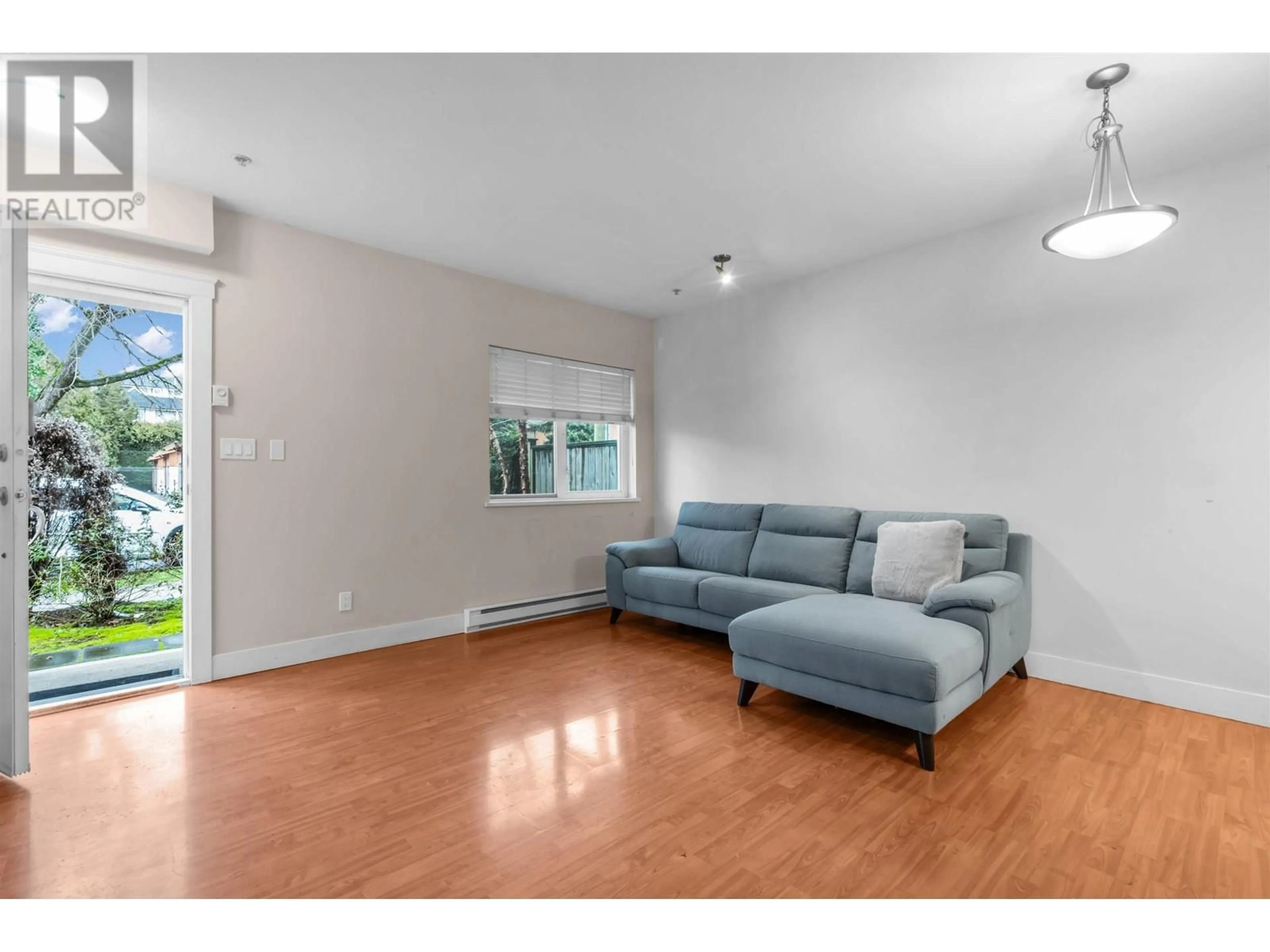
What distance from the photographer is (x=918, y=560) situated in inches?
122

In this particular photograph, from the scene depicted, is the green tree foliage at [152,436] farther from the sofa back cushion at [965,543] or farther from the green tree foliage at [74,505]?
the sofa back cushion at [965,543]

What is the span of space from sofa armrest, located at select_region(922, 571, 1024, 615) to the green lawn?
14.2 feet

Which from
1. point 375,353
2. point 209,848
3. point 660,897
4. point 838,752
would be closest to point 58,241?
point 375,353

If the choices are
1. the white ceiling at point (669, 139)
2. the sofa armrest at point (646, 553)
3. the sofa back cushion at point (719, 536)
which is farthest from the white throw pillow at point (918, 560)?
the white ceiling at point (669, 139)

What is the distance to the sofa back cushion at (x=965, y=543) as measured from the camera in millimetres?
3170

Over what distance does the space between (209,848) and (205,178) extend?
300 cm

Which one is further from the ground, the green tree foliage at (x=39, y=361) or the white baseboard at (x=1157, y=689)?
the green tree foliage at (x=39, y=361)

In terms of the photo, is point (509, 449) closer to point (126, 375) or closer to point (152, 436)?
point (152, 436)

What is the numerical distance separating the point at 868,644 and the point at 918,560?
0.99 metres

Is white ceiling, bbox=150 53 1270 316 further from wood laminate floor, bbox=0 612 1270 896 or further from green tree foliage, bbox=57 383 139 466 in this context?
wood laminate floor, bbox=0 612 1270 896

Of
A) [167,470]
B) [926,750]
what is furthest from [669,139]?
[167,470]

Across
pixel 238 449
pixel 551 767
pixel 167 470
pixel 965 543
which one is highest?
pixel 238 449

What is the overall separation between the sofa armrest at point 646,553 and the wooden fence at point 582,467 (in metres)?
0.79
